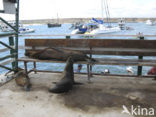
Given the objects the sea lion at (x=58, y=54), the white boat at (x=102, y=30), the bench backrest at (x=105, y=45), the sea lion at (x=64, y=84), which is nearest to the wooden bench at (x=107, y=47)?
the bench backrest at (x=105, y=45)

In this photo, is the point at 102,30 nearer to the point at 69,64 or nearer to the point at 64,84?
the point at 69,64

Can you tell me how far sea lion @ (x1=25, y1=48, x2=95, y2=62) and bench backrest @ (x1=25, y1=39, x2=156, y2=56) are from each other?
0.25 m

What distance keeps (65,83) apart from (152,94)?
1.59 m

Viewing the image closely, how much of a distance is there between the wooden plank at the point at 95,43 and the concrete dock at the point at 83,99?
0.75 meters

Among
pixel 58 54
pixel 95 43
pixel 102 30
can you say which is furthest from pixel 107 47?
pixel 102 30

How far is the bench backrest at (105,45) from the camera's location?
12.7 ft

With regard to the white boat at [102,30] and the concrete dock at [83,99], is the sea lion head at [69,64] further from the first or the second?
the white boat at [102,30]

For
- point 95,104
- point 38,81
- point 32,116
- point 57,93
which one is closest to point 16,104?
point 32,116

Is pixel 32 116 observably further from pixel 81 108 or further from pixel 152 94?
pixel 152 94

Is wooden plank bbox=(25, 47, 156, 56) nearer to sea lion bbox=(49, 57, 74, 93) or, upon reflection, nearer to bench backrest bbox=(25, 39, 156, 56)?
bench backrest bbox=(25, 39, 156, 56)

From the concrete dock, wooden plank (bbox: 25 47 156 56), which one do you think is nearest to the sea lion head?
the concrete dock

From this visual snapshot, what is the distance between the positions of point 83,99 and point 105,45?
1.48m

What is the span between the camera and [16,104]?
9.77ft

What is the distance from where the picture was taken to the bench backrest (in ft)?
12.7
